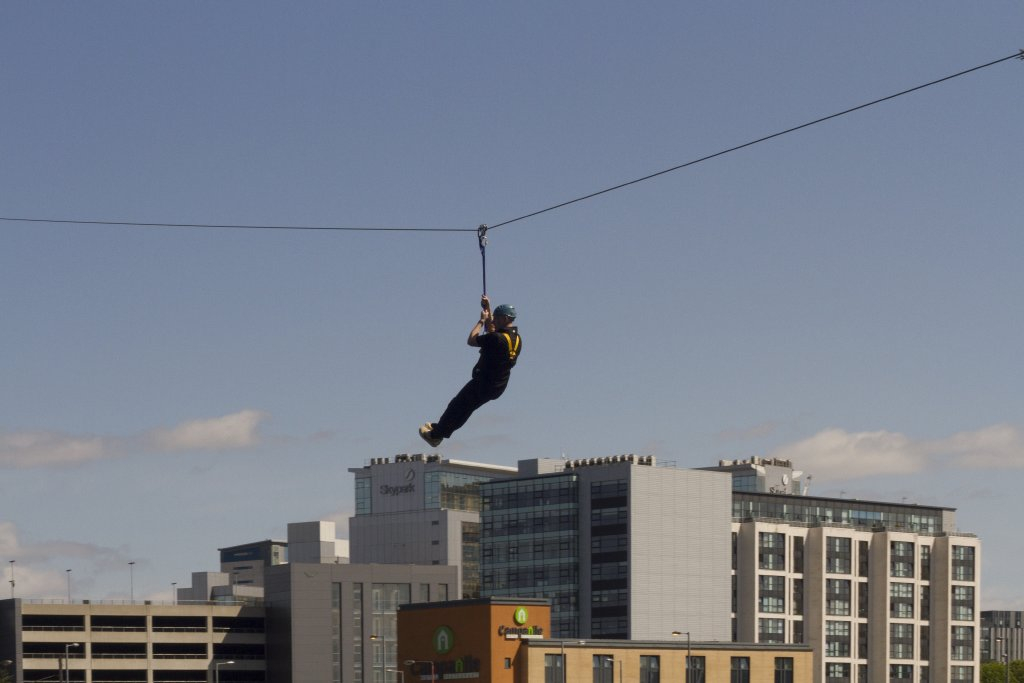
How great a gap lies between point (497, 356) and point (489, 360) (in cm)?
24

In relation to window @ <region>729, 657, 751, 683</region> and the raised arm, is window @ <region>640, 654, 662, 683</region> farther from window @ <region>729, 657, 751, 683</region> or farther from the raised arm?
the raised arm

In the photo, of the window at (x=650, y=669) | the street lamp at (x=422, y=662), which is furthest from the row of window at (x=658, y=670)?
the street lamp at (x=422, y=662)

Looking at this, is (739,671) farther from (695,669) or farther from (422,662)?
(422,662)

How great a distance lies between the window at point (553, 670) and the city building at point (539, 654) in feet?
0.28

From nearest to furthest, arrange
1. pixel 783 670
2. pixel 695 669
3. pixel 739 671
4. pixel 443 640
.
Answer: pixel 443 640 → pixel 695 669 → pixel 739 671 → pixel 783 670

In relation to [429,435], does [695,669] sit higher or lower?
lower

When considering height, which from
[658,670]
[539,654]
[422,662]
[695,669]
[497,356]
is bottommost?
[695,669]

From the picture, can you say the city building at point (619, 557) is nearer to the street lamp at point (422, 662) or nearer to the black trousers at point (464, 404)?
the street lamp at point (422, 662)

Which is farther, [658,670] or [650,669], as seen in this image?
[658,670]

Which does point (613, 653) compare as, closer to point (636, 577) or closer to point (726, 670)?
point (726, 670)

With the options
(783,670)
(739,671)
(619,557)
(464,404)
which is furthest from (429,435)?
(619,557)

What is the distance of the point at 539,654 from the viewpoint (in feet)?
490

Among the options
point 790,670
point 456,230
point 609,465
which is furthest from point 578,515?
point 456,230

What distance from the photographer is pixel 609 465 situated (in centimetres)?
19788
